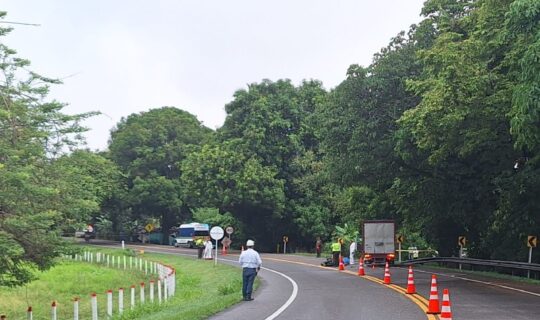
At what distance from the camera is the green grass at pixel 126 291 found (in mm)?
19031

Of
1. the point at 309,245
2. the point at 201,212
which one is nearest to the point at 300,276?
the point at 309,245

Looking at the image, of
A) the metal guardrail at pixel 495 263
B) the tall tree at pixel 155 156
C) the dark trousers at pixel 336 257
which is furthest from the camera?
the tall tree at pixel 155 156

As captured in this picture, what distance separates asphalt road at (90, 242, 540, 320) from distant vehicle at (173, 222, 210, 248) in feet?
134

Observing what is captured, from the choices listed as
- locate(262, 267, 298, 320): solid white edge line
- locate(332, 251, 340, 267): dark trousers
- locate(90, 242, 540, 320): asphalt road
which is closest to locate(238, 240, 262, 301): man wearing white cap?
locate(90, 242, 540, 320): asphalt road

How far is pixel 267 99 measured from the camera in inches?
2411

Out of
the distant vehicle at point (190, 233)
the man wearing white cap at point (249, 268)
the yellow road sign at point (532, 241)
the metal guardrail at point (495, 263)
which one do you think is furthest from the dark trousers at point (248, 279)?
the distant vehicle at point (190, 233)

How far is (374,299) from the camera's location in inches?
744

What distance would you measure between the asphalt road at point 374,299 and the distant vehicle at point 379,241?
8.57m

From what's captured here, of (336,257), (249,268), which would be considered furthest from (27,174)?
(336,257)

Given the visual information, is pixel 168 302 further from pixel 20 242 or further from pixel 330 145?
pixel 330 145

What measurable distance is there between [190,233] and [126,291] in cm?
3836

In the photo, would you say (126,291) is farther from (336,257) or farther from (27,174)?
(27,174)

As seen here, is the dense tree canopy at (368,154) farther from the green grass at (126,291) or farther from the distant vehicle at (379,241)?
the green grass at (126,291)

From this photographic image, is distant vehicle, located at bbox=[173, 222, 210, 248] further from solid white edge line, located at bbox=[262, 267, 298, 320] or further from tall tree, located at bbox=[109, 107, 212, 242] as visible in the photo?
solid white edge line, located at bbox=[262, 267, 298, 320]
